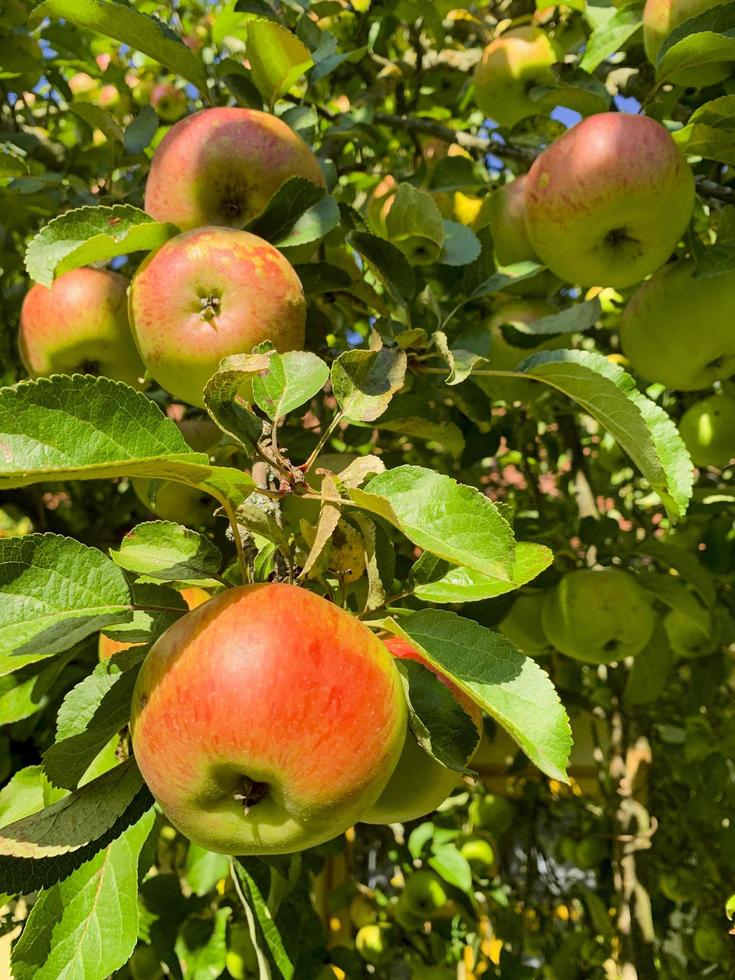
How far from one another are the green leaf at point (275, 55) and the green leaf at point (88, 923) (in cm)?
102

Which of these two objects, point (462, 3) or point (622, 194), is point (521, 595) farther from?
point (462, 3)

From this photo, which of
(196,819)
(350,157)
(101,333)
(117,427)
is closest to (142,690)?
(196,819)

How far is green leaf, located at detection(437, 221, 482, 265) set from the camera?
46.8 inches

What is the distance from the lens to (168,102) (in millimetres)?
2143

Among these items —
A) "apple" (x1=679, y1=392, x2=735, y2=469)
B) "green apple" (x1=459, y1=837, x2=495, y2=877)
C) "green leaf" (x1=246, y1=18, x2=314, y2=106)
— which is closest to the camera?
"green leaf" (x1=246, y1=18, x2=314, y2=106)

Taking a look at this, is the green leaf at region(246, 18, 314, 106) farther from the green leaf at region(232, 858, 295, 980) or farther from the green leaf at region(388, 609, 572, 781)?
the green leaf at region(232, 858, 295, 980)

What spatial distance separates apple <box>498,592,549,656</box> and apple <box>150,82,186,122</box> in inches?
59.6

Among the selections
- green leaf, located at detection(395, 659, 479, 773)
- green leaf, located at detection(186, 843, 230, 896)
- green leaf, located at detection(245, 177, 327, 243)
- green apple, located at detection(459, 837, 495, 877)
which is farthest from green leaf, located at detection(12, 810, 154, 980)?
green apple, located at detection(459, 837, 495, 877)

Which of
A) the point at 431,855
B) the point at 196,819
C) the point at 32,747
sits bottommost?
the point at 431,855

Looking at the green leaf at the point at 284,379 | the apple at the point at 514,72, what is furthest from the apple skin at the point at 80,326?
the apple at the point at 514,72

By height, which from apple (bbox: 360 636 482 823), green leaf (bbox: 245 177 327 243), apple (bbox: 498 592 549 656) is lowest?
apple (bbox: 498 592 549 656)

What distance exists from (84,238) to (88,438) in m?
0.44

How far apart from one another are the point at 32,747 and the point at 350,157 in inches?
62.5

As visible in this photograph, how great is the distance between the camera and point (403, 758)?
813 millimetres
